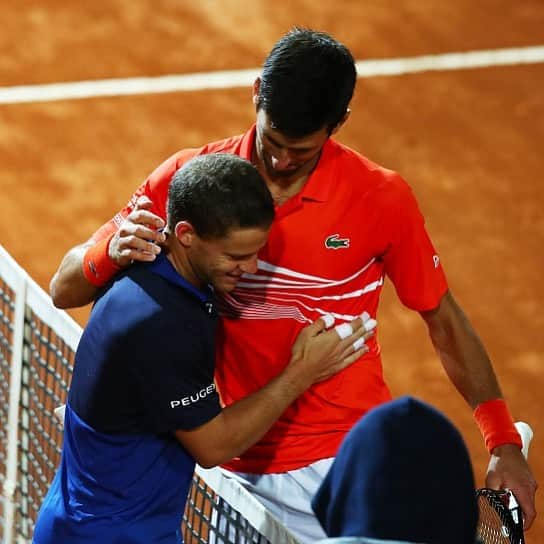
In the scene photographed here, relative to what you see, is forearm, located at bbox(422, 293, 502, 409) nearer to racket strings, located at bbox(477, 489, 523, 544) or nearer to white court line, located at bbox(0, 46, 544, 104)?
racket strings, located at bbox(477, 489, 523, 544)

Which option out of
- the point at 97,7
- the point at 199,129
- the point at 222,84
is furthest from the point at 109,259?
the point at 97,7

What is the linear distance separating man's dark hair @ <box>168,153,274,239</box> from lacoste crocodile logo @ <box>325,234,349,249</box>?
1.41 ft

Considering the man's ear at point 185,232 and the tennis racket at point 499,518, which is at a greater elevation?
the man's ear at point 185,232

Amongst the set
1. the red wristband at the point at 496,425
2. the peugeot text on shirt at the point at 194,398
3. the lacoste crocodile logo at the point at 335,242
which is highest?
the lacoste crocodile logo at the point at 335,242

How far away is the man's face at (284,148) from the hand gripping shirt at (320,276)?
0.11 m

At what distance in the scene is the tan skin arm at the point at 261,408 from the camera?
3.42 meters

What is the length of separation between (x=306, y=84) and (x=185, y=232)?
0.54 meters

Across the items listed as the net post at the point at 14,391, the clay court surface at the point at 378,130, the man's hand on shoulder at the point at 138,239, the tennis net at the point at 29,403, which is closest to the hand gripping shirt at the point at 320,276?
the man's hand on shoulder at the point at 138,239

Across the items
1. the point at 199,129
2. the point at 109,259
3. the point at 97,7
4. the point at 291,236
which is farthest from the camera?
the point at 97,7

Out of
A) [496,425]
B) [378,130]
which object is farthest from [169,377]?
[378,130]

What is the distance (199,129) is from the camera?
8266 millimetres

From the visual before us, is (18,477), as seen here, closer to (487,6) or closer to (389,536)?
(389,536)

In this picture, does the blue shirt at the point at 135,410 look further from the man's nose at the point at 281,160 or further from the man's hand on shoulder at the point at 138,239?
the man's nose at the point at 281,160

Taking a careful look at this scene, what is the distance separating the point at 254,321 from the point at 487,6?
6.30 meters
